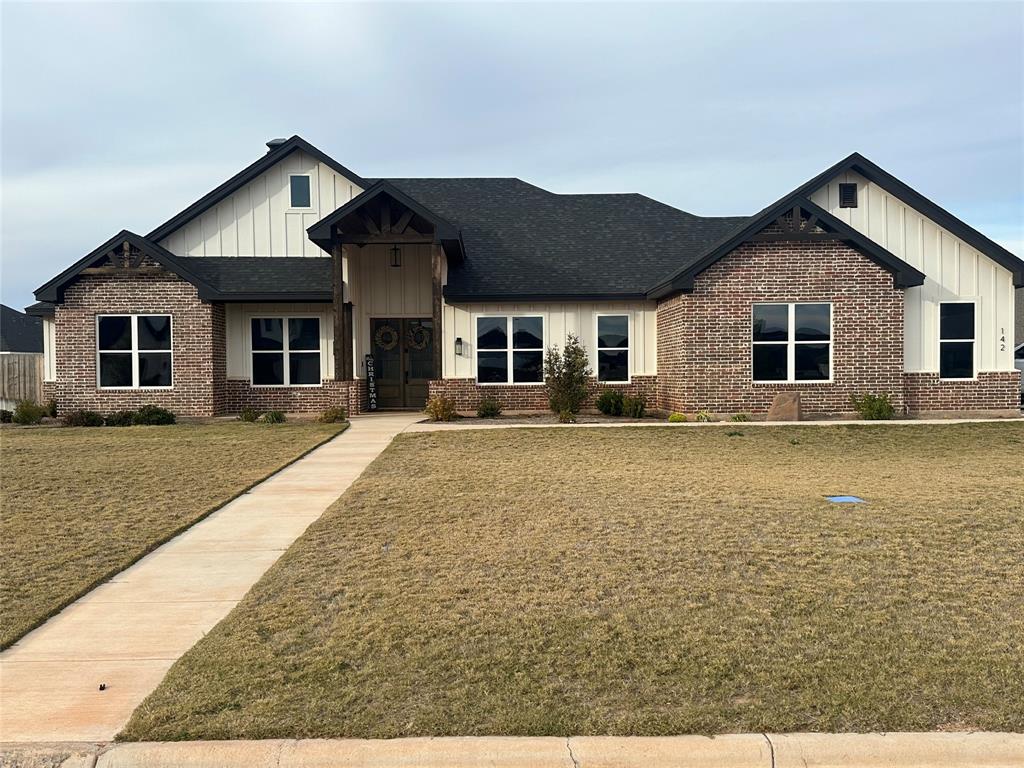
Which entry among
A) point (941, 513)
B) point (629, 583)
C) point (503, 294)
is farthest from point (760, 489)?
point (503, 294)

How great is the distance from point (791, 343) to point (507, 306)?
7238 millimetres

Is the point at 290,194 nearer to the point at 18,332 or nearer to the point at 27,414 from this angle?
the point at 27,414

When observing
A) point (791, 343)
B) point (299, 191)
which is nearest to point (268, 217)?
point (299, 191)

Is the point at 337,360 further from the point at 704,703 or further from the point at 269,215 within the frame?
the point at 704,703

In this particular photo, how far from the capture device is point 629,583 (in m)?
6.15

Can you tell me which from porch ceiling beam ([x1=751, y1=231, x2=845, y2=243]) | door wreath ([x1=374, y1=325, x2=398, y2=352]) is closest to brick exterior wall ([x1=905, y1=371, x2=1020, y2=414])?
porch ceiling beam ([x1=751, y1=231, x2=845, y2=243])

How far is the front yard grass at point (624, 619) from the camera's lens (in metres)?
4.09

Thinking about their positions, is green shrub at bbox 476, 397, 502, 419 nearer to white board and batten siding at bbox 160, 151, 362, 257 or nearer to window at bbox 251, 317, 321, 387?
window at bbox 251, 317, 321, 387

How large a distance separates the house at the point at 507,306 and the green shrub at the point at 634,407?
2.61 ft

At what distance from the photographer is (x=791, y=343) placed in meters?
19.4

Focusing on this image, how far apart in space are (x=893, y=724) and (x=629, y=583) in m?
2.41

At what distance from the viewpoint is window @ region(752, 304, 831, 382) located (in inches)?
764

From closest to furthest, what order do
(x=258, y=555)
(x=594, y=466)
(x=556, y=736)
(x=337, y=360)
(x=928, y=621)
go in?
1. (x=556, y=736)
2. (x=928, y=621)
3. (x=258, y=555)
4. (x=594, y=466)
5. (x=337, y=360)

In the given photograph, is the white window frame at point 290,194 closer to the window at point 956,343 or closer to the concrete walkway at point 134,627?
the concrete walkway at point 134,627
